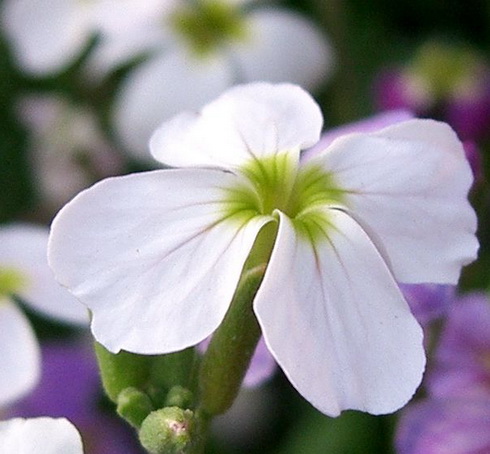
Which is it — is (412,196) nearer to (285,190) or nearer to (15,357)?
(285,190)

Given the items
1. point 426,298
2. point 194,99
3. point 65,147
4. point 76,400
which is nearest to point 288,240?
point 426,298

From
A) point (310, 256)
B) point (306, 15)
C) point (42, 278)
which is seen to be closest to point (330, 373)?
point (310, 256)

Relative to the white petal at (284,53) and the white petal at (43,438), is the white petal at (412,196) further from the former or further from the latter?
the white petal at (284,53)

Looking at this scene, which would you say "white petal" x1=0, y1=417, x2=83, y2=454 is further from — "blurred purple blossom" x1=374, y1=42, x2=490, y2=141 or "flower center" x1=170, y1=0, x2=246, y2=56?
"flower center" x1=170, y1=0, x2=246, y2=56

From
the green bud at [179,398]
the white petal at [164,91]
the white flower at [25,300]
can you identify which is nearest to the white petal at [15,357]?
the white flower at [25,300]

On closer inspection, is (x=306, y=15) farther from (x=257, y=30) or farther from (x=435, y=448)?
(x=435, y=448)
